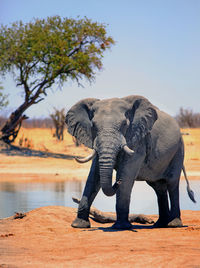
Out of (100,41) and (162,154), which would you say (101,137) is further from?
(100,41)

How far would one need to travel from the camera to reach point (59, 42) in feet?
94.6

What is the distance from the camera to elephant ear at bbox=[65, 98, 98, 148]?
7.85 m

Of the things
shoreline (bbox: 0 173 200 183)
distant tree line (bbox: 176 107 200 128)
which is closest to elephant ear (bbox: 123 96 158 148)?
shoreline (bbox: 0 173 200 183)

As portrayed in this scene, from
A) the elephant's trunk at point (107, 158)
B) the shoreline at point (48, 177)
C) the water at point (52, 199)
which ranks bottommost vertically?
the shoreline at point (48, 177)

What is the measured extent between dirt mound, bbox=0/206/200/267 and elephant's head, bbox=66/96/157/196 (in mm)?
827

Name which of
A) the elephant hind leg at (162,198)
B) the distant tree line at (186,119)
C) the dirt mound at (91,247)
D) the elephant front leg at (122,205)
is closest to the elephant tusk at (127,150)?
the elephant front leg at (122,205)

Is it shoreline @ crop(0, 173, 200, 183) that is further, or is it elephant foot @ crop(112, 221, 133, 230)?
shoreline @ crop(0, 173, 200, 183)

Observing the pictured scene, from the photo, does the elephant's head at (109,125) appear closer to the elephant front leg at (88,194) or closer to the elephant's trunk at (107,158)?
the elephant's trunk at (107,158)

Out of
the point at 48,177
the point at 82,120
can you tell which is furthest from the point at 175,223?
the point at 48,177

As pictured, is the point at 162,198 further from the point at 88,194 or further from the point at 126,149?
the point at 126,149

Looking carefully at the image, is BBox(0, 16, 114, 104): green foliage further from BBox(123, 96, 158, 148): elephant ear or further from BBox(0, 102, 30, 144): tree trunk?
BBox(123, 96, 158, 148): elephant ear

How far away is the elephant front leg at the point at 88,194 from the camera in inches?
300

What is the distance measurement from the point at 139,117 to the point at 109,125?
3.06 feet

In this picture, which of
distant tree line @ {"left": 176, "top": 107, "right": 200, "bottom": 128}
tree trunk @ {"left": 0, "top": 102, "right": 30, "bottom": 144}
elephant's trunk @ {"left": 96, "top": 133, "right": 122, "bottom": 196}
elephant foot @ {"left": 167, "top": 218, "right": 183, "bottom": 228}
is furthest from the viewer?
distant tree line @ {"left": 176, "top": 107, "right": 200, "bottom": 128}
